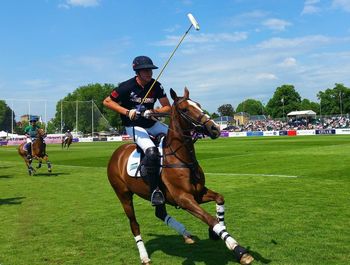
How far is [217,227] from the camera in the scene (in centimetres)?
575

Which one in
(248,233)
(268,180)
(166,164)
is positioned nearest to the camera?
(166,164)

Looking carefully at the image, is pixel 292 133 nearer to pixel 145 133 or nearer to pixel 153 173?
pixel 145 133

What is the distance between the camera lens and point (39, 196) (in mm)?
15414

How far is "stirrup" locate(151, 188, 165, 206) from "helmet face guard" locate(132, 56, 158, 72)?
2.13 meters

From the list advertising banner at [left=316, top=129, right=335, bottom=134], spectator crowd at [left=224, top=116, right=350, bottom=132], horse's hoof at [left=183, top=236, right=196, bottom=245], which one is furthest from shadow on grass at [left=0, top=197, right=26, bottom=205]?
spectator crowd at [left=224, top=116, right=350, bottom=132]

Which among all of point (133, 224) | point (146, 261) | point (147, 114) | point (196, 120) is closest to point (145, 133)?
point (147, 114)

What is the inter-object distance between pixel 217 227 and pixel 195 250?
2.14 metres

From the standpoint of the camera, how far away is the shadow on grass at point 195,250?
7.07m

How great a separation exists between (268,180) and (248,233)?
8.46 meters

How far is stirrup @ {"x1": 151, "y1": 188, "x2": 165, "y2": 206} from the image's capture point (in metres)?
6.88

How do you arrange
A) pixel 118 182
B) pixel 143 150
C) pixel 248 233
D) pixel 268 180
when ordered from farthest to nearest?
pixel 268 180, pixel 248 233, pixel 118 182, pixel 143 150

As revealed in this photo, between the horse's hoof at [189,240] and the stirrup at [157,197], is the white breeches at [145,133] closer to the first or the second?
the stirrup at [157,197]

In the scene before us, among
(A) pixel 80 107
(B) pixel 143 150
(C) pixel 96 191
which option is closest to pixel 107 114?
(A) pixel 80 107

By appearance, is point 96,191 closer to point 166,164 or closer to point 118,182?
point 118,182
